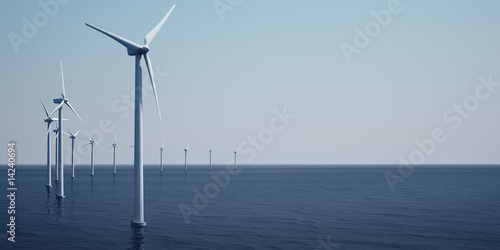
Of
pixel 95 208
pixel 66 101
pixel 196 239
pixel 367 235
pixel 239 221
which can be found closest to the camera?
pixel 196 239

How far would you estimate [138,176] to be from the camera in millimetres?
38094

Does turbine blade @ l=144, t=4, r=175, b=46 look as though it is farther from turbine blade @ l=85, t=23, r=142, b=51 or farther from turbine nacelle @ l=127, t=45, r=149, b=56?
turbine blade @ l=85, t=23, r=142, b=51

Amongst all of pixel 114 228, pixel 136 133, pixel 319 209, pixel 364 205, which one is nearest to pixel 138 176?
pixel 136 133

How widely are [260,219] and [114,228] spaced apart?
16.0m

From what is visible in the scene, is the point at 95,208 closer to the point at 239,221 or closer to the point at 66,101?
the point at 66,101

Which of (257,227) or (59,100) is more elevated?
(59,100)

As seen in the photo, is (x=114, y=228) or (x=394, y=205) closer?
(x=114, y=228)

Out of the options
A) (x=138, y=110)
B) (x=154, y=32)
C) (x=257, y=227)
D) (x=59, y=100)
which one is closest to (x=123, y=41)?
(x=154, y=32)

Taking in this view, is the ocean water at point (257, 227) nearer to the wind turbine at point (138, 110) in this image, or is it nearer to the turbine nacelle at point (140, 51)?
the wind turbine at point (138, 110)

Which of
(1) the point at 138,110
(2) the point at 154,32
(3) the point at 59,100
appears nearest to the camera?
(1) the point at 138,110

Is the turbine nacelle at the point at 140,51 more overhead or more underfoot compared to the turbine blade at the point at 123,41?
more underfoot

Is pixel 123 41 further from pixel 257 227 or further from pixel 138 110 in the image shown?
pixel 257 227

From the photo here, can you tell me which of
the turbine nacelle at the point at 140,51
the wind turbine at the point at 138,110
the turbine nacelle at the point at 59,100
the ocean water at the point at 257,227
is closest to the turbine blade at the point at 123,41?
the wind turbine at the point at 138,110

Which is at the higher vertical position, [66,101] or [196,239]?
[66,101]
